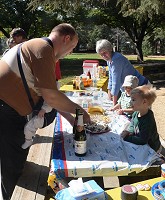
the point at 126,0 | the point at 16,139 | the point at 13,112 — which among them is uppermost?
the point at 126,0

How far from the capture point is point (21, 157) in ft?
7.94

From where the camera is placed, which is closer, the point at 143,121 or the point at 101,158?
the point at 101,158

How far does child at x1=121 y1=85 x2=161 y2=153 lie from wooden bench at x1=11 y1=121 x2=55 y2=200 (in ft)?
2.75

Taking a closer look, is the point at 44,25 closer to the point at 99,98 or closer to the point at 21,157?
the point at 99,98

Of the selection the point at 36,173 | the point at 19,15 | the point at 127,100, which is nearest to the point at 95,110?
the point at 127,100

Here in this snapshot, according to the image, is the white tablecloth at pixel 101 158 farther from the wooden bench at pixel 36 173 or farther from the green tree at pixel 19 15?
the green tree at pixel 19 15

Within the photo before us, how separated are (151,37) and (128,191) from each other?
38519 millimetres

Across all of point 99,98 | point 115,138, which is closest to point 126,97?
point 99,98

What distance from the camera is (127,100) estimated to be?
3.65m

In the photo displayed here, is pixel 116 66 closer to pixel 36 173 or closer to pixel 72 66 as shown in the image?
pixel 36 173

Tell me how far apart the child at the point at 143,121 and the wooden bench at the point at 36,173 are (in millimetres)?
840

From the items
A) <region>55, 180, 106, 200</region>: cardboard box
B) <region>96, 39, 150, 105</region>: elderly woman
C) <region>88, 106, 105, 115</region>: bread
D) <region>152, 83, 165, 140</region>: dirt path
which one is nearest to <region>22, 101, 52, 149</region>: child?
<region>55, 180, 106, 200</region>: cardboard box

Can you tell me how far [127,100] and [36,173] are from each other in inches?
65.5

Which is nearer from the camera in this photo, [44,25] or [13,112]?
[13,112]
